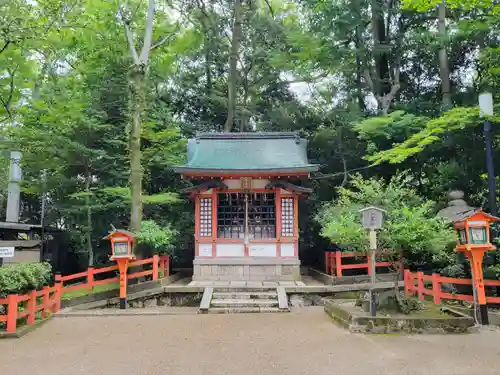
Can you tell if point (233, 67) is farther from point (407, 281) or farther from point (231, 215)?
point (407, 281)

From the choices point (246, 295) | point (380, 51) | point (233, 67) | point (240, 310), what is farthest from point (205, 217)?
point (380, 51)

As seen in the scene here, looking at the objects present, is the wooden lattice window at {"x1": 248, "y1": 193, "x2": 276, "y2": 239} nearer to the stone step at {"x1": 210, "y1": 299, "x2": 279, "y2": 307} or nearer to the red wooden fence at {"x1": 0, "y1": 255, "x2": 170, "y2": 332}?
the red wooden fence at {"x1": 0, "y1": 255, "x2": 170, "y2": 332}

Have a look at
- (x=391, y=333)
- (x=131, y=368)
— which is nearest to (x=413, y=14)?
(x=391, y=333)

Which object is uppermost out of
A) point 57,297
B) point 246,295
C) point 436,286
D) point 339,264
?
point 339,264

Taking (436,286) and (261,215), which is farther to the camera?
(261,215)

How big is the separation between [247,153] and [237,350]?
9.28 m

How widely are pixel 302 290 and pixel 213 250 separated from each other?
355 cm

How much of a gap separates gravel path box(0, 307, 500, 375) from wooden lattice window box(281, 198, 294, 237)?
5220 millimetres

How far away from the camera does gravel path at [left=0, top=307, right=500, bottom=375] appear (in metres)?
5.12

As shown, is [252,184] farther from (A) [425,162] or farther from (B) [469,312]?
(B) [469,312]

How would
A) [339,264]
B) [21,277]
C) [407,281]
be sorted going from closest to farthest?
1. [21,277]
2. [407,281]
3. [339,264]

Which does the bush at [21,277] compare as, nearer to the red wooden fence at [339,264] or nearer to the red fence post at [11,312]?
the red fence post at [11,312]

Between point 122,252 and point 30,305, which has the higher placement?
point 122,252

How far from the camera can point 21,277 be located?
297 inches
